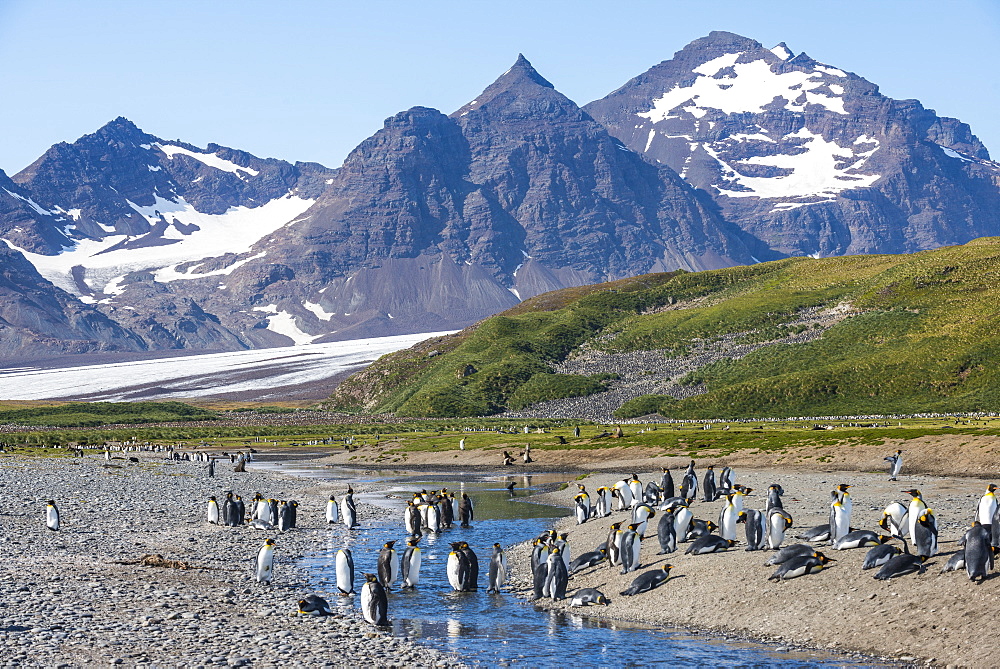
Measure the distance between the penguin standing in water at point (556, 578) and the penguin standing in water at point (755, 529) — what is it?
15.7ft

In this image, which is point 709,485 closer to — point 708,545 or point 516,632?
point 708,545

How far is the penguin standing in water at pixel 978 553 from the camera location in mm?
20500

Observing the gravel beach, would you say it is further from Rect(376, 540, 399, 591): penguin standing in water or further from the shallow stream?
the shallow stream

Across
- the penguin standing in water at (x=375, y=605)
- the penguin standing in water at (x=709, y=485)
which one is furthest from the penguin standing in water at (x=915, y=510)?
the penguin standing in water at (x=375, y=605)

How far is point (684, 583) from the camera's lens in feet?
82.3

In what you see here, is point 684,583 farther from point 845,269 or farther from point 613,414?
point 845,269

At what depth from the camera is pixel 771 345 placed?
384ft

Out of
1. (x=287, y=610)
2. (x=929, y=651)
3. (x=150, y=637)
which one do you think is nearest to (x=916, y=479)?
(x=929, y=651)

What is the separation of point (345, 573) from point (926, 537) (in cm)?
1345

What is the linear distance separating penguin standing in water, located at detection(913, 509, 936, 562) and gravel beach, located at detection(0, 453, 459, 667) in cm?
1038

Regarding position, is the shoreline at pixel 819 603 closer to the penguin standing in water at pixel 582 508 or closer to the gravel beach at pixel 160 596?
the penguin standing in water at pixel 582 508

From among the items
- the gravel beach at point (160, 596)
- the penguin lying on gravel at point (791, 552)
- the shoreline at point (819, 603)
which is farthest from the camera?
the penguin lying on gravel at point (791, 552)

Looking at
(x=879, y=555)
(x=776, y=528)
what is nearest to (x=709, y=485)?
(x=776, y=528)

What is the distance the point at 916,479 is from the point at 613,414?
2557 inches
